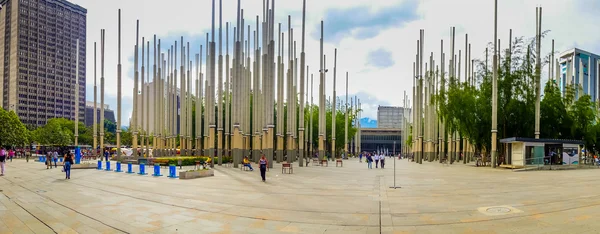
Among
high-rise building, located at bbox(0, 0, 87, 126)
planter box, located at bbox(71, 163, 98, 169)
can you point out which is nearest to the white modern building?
high-rise building, located at bbox(0, 0, 87, 126)

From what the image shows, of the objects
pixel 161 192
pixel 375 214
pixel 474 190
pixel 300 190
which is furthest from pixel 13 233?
pixel 474 190

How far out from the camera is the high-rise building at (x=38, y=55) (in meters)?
117

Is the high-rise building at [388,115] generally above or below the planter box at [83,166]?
above

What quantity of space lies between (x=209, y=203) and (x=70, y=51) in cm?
13033

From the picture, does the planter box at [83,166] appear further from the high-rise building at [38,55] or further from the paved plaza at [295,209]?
the high-rise building at [38,55]

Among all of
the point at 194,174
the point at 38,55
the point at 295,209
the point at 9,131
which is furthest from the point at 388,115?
the point at 295,209

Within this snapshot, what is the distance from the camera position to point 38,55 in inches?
4749

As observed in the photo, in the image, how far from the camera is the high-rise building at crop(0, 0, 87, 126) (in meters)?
117

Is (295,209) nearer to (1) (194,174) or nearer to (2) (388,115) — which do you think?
(1) (194,174)

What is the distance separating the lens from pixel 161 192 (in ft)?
57.7

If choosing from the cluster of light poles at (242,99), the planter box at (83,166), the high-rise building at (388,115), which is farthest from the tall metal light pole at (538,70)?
the high-rise building at (388,115)

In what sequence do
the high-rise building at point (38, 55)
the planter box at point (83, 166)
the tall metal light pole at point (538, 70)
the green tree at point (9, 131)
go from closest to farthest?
the planter box at point (83, 166), the tall metal light pole at point (538, 70), the green tree at point (9, 131), the high-rise building at point (38, 55)

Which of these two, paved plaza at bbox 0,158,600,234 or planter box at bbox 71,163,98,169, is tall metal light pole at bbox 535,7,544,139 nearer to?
paved plaza at bbox 0,158,600,234

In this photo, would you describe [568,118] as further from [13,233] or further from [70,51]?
[70,51]
